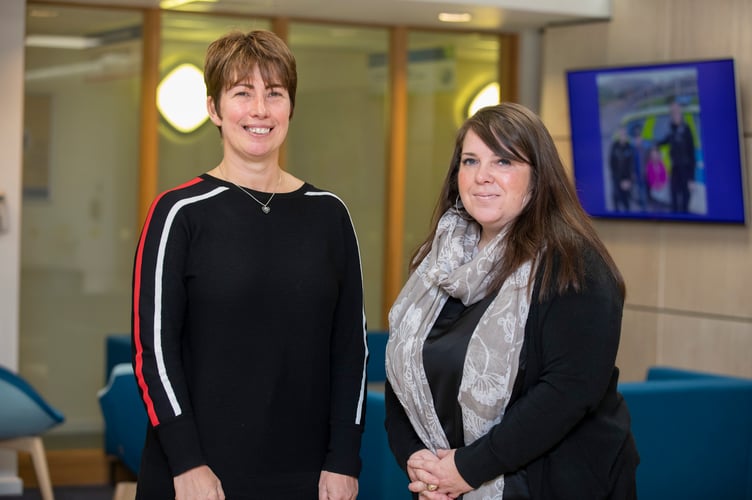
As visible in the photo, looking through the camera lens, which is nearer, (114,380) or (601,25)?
(114,380)

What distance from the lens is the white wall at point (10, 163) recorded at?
6.59m

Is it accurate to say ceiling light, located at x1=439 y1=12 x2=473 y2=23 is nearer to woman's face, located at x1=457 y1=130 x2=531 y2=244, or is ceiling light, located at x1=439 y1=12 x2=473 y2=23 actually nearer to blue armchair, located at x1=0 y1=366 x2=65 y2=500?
blue armchair, located at x1=0 y1=366 x2=65 y2=500

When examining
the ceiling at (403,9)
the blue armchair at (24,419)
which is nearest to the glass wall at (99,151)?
the ceiling at (403,9)

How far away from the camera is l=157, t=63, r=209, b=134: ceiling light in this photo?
731cm

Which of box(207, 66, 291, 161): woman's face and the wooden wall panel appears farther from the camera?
the wooden wall panel

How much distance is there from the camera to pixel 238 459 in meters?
2.56

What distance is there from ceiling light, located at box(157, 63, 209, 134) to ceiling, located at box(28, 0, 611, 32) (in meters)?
0.42

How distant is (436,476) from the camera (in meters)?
2.57

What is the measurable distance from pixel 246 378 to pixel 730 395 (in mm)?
3543

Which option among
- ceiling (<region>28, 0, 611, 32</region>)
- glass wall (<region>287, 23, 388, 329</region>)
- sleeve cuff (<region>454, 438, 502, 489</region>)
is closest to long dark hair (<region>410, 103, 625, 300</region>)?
sleeve cuff (<region>454, 438, 502, 489</region>)

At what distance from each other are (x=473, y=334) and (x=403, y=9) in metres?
4.91

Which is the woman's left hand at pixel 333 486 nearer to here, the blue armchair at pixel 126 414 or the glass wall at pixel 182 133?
the blue armchair at pixel 126 414

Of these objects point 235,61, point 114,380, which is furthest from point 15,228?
point 235,61

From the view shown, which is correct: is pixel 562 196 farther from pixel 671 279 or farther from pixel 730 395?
pixel 671 279
